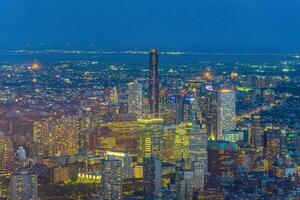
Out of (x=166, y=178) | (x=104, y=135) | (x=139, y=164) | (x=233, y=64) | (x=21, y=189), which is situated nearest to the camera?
(x=21, y=189)

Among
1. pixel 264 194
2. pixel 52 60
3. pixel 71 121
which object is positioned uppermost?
pixel 52 60

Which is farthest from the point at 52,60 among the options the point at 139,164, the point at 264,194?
the point at 264,194

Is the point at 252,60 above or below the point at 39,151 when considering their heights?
above

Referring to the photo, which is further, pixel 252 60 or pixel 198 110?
pixel 252 60

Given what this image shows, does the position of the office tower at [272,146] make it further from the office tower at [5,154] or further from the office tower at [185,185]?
the office tower at [5,154]

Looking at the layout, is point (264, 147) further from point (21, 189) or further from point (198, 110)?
point (21, 189)

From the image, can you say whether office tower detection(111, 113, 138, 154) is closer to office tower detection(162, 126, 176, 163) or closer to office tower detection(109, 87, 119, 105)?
office tower detection(109, 87, 119, 105)

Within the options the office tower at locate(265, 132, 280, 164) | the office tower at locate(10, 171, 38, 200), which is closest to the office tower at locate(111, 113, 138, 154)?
the office tower at locate(265, 132, 280, 164)
